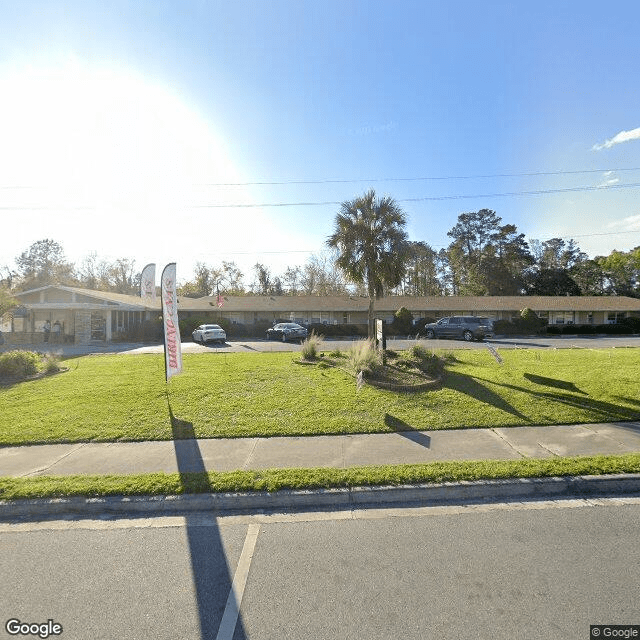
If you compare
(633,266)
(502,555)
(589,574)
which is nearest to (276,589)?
(502,555)

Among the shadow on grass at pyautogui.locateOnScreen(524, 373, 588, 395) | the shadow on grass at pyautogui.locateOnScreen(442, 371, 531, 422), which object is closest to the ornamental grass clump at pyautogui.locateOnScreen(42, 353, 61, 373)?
the shadow on grass at pyautogui.locateOnScreen(442, 371, 531, 422)

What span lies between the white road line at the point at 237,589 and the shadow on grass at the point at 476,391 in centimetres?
530

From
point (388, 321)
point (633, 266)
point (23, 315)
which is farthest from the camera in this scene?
point (633, 266)

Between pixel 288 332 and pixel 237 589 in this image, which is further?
pixel 288 332

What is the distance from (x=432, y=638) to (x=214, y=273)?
62.4 metres

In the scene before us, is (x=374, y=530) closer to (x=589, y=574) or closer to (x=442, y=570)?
(x=442, y=570)

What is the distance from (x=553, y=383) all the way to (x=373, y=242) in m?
9.24

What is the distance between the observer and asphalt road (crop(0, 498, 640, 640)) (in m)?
2.49

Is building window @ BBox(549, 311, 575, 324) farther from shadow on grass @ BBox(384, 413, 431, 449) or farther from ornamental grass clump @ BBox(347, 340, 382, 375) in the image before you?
shadow on grass @ BBox(384, 413, 431, 449)

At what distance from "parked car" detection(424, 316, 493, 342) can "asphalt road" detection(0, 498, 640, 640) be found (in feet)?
73.5

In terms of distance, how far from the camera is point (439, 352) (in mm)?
12219

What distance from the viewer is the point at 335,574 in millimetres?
2984

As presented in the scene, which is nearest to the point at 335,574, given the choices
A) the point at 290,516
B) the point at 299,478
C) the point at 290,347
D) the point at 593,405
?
the point at 290,516

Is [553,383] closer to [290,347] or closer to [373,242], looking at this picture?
[373,242]
